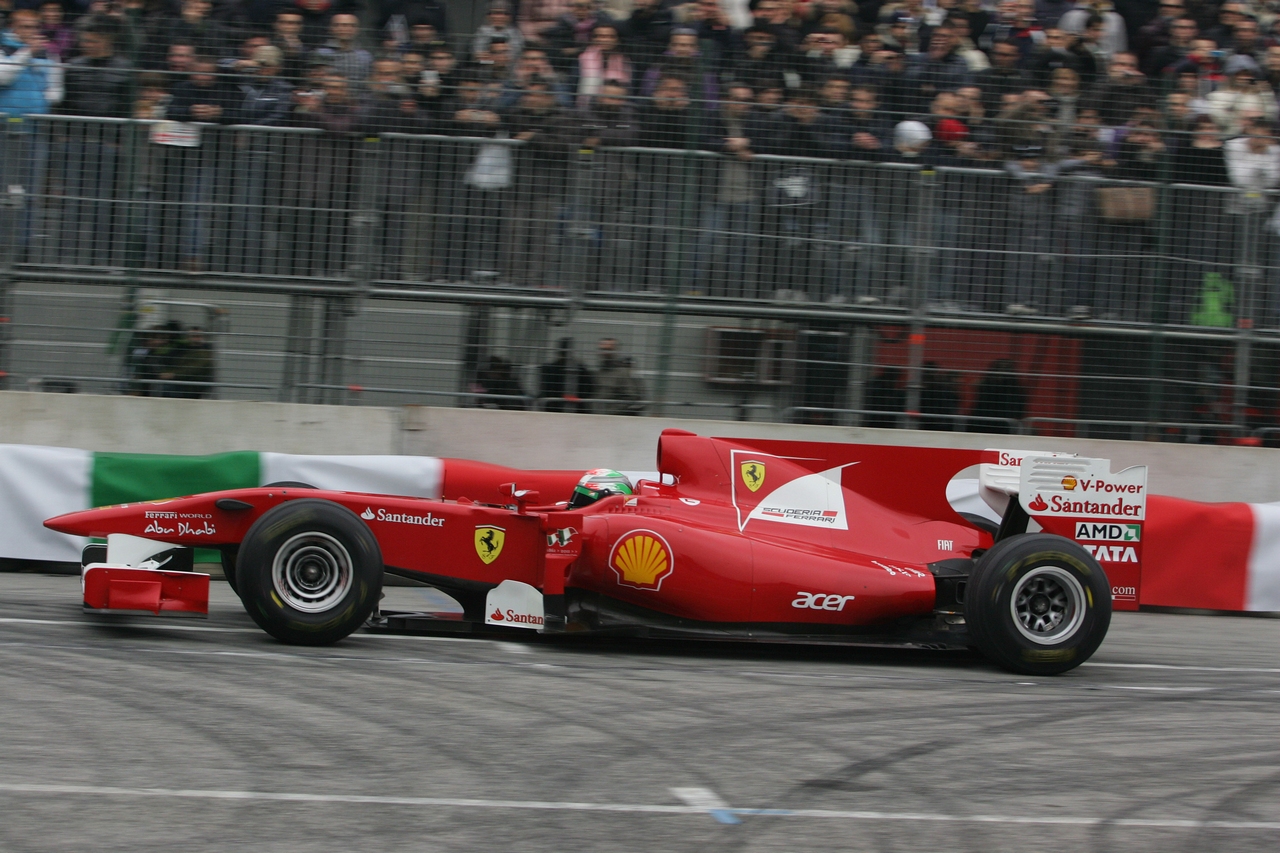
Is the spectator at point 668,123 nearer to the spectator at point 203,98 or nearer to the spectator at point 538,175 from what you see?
the spectator at point 538,175

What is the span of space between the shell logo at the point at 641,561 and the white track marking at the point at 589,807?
7.55 feet

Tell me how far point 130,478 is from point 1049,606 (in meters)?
5.64

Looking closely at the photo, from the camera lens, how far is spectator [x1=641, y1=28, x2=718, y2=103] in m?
9.80

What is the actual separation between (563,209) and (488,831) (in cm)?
633

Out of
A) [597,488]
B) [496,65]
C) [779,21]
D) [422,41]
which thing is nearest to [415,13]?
[422,41]

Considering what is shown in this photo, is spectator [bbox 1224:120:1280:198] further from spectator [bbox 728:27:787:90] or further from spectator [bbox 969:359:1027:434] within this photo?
spectator [bbox 728:27:787:90]

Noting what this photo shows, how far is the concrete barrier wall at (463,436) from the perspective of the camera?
959cm

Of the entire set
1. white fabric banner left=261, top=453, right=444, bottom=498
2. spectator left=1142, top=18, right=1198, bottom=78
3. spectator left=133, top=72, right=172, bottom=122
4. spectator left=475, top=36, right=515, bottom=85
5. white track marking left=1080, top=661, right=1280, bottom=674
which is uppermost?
spectator left=1142, top=18, right=1198, bottom=78

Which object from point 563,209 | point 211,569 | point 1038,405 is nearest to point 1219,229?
point 1038,405

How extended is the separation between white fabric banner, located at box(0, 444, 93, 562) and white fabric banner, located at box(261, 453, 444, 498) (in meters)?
1.17

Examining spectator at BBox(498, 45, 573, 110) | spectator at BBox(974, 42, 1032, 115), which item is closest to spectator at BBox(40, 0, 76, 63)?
spectator at BBox(498, 45, 573, 110)

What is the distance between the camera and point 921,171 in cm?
984

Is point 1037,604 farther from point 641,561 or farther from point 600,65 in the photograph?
→ point 600,65

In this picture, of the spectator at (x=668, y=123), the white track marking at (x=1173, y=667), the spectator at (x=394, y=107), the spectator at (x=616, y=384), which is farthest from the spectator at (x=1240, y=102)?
the spectator at (x=394, y=107)
